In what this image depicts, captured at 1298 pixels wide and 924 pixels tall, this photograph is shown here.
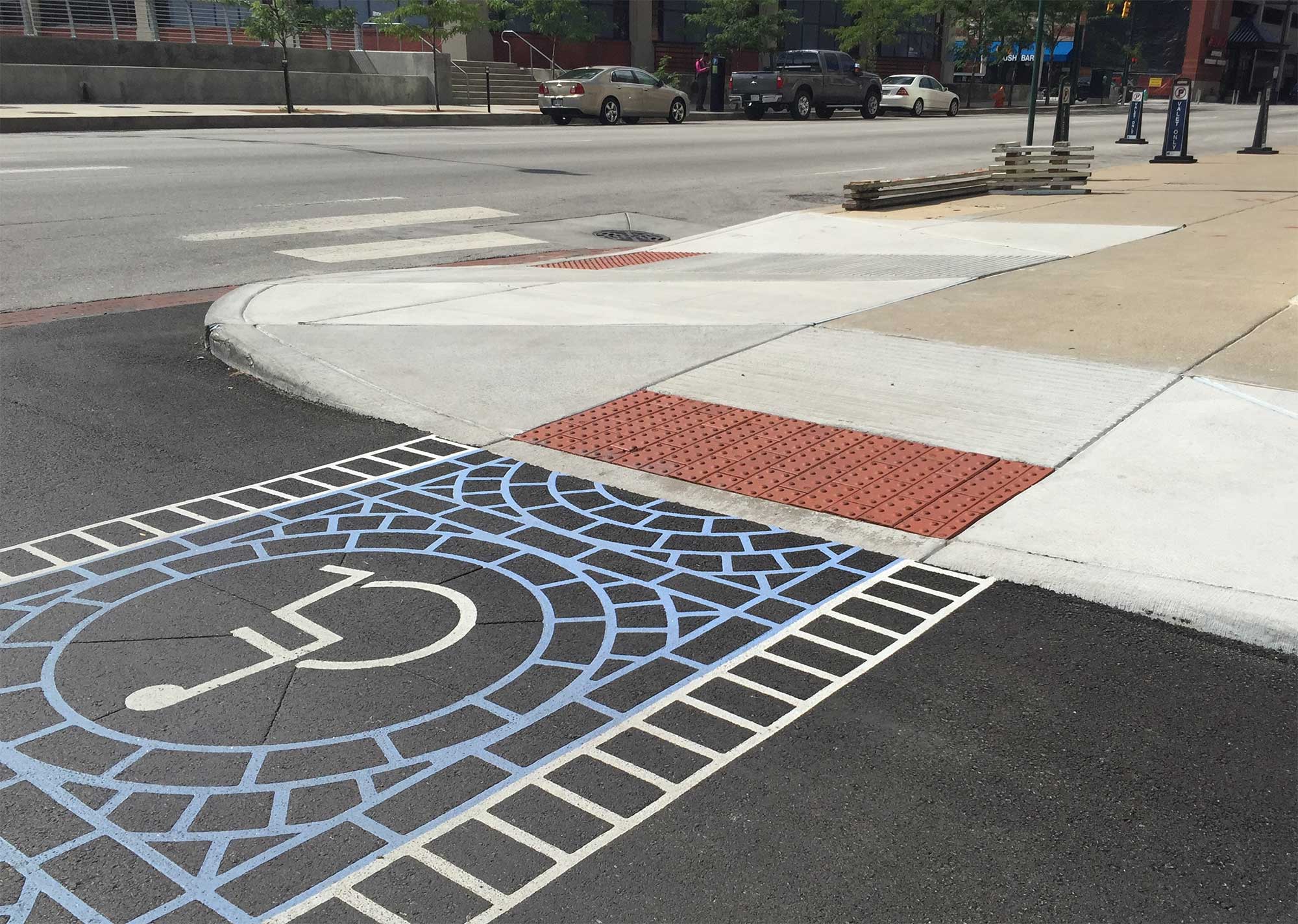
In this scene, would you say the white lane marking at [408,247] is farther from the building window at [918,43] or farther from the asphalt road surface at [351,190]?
the building window at [918,43]

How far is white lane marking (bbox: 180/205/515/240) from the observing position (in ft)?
40.7

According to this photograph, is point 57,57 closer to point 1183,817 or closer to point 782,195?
point 782,195

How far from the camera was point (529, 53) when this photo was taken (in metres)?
47.2

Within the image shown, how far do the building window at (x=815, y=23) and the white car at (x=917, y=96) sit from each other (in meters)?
12.6

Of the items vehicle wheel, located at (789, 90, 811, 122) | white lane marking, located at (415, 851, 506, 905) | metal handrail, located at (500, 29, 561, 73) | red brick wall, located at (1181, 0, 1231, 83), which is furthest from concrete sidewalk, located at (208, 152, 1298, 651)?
red brick wall, located at (1181, 0, 1231, 83)

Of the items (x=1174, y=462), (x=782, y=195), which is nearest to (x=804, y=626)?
(x=1174, y=462)

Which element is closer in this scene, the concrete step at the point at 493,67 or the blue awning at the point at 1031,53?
the concrete step at the point at 493,67

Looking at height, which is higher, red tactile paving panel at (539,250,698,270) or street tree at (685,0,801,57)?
street tree at (685,0,801,57)

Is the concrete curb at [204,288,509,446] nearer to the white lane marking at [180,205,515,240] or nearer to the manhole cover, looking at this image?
the white lane marking at [180,205,515,240]

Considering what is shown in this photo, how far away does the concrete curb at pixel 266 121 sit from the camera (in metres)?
23.2

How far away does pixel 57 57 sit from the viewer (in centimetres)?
3181

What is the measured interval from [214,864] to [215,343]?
5.53m

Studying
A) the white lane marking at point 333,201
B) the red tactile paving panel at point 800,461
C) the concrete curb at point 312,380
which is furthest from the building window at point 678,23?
the red tactile paving panel at point 800,461

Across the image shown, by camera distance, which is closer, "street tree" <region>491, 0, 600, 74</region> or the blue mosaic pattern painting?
the blue mosaic pattern painting
